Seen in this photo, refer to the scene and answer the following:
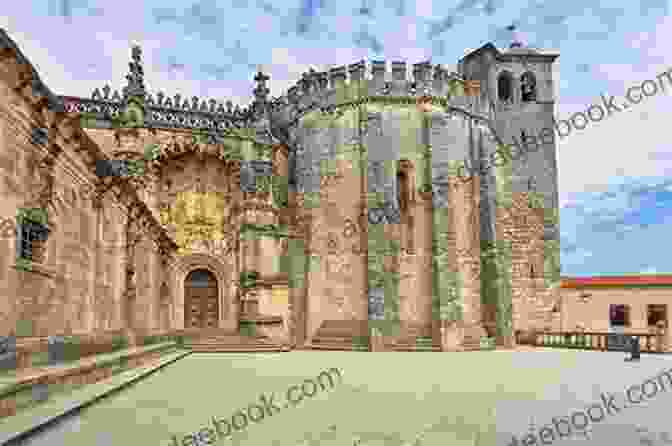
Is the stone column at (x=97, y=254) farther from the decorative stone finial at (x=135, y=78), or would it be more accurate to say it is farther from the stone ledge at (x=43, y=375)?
the decorative stone finial at (x=135, y=78)

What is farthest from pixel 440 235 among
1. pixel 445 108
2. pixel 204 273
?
pixel 204 273

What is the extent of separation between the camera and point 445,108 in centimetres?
2072

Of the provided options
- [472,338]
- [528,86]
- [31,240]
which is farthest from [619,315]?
[31,240]

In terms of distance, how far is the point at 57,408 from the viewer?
194 inches

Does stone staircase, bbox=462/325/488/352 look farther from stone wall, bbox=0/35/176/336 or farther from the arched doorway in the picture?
stone wall, bbox=0/35/176/336

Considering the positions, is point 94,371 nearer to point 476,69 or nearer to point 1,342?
point 1,342

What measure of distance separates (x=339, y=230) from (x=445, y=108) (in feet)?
22.8

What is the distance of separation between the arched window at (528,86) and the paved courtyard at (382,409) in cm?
1838

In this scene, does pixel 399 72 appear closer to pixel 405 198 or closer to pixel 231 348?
pixel 405 198

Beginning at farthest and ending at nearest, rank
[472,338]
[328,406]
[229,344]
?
1. [472,338]
2. [229,344]
3. [328,406]

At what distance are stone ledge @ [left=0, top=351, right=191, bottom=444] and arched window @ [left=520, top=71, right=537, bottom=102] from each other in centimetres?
2385

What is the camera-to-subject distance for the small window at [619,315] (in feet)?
80.4

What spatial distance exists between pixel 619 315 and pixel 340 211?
16043 millimetres

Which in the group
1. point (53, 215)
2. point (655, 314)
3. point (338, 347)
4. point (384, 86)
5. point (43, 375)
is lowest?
point (338, 347)
